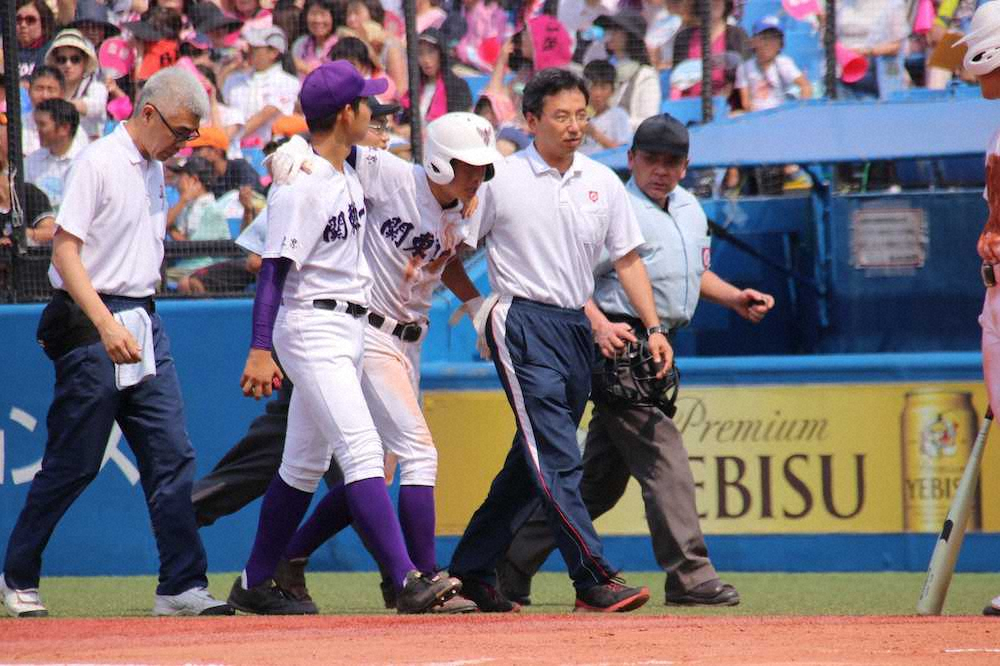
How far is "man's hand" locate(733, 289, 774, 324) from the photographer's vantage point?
6.46 metres

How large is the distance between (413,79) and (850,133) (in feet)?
8.45

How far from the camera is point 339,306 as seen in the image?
5609mm

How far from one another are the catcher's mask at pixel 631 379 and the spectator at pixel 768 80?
402 cm

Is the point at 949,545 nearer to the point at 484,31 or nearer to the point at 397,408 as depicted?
the point at 397,408

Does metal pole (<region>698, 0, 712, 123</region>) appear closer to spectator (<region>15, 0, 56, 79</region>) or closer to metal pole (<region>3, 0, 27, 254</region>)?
spectator (<region>15, 0, 56, 79</region>)

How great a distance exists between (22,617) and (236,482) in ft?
3.82

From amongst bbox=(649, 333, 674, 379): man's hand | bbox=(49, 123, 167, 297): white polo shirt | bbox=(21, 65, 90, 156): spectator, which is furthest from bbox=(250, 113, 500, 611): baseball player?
bbox=(21, 65, 90, 156): spectator

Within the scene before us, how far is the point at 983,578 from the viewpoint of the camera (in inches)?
297

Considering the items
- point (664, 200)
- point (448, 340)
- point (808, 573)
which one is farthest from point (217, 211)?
point (808, 573)

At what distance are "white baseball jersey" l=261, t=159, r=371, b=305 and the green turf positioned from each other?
1.52m

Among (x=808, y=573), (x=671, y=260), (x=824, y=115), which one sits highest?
(x=824, y=115)

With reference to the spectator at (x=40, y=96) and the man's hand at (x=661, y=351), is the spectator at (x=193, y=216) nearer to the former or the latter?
the spectator at (x=40, y=96)

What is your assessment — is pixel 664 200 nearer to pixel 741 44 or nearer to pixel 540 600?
pixel 540 600

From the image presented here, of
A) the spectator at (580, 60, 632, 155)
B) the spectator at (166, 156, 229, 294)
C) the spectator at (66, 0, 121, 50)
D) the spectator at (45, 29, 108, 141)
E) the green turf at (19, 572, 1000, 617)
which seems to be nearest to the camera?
the green turf at (19, 572, 1000, 617)
